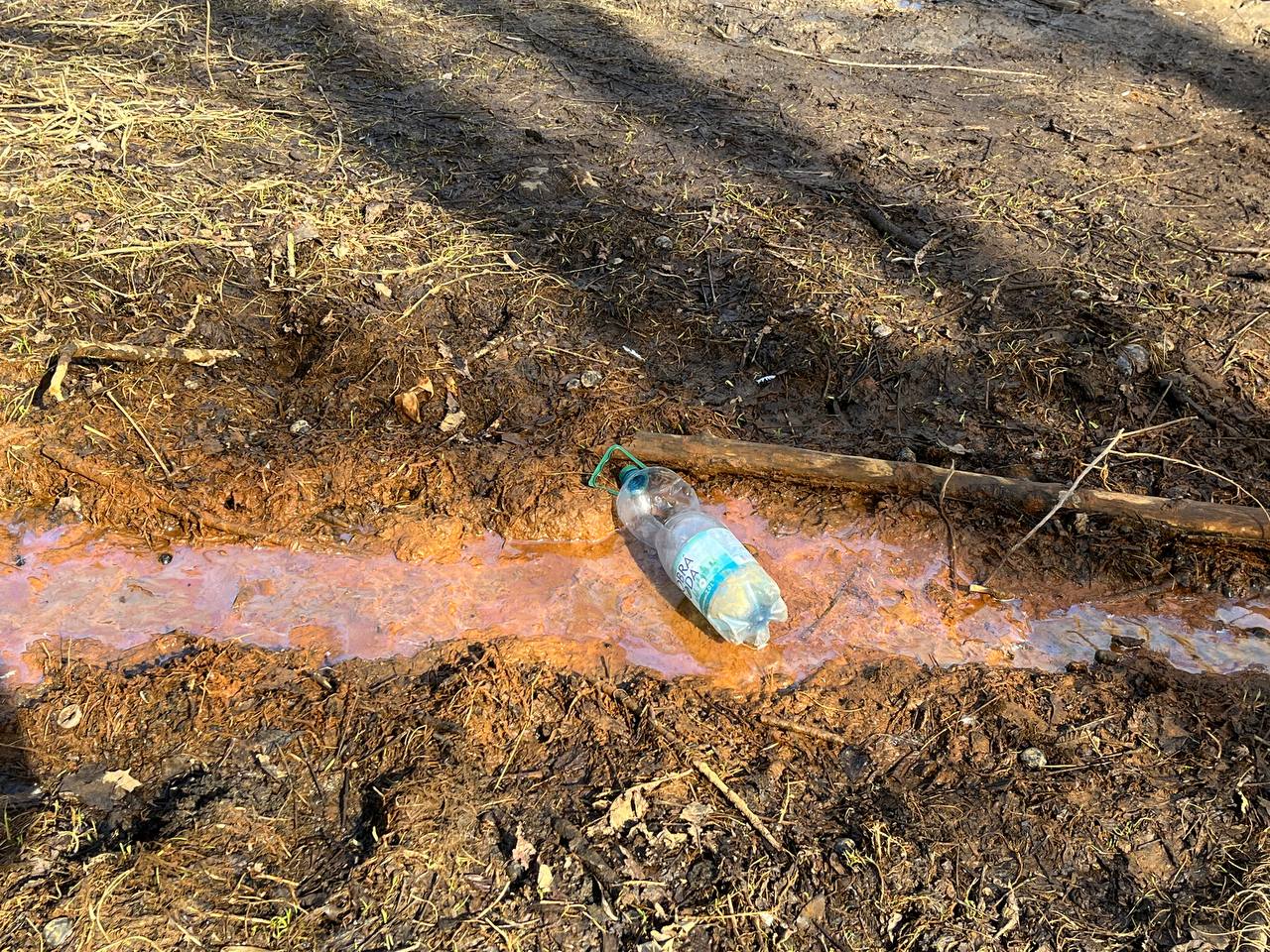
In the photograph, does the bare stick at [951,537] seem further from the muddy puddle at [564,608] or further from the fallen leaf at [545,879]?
the fallen leaf at [545,879]

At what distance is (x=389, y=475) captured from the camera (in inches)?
155

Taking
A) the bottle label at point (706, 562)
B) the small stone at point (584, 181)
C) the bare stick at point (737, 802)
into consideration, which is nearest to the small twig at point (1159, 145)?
the small stone at point (584, 181)

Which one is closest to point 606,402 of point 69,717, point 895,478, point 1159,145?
point 895,478

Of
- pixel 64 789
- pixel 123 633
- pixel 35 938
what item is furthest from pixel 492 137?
pixel 35 938

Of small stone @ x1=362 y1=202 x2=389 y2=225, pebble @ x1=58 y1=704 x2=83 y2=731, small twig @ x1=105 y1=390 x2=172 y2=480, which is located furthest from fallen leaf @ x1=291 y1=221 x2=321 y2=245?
pebble @ x1=58 y1=704 x2=83 y2=731

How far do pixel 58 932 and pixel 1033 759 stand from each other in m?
3.10

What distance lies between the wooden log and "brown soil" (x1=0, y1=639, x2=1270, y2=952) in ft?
2.40

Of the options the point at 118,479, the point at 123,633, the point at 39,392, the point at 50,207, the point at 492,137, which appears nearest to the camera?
the point at 123,633

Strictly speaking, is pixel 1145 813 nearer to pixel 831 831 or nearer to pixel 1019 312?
pixel 831 831

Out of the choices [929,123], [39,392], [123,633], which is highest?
[929,123]

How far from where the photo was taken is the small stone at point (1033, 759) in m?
3.01

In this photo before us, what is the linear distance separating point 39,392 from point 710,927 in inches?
154

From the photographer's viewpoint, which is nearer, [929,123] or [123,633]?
[123,633]

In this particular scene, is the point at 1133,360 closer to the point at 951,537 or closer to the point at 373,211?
Result: the point at 951,537
